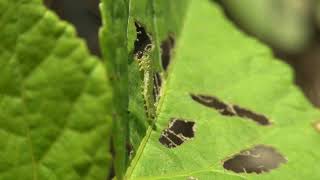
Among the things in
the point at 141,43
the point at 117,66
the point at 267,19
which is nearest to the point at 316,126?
the point at 141,43

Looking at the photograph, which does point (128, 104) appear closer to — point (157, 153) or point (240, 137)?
point (157, 153)

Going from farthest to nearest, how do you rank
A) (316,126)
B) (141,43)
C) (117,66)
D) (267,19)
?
1. (267,19)
2. (316,126)
3. (141,43)
4. (117,66)

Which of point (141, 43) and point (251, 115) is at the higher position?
point (141, 43)

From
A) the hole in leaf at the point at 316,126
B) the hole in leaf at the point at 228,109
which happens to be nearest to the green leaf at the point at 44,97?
the hole in leaf at the point at 228,109

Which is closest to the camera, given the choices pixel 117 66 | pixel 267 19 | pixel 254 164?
pixel 117 66

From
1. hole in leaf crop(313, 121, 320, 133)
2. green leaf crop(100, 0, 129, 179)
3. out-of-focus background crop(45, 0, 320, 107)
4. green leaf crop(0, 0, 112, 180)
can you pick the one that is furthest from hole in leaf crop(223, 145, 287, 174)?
out-of-focus background crop(45, 0, 320, 107)

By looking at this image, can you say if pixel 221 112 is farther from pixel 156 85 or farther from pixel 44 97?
pixel 44 97
